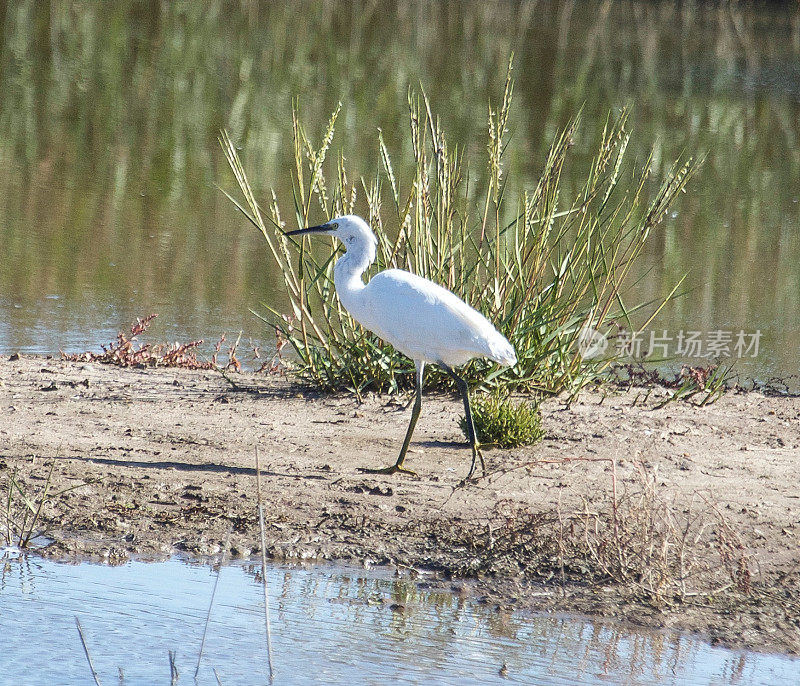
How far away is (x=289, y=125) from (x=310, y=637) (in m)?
13.9

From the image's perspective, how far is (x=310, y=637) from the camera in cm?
457

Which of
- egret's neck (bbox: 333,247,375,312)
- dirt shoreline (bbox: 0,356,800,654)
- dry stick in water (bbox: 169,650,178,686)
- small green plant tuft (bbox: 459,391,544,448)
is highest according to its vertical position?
egret's neck (bbox: 333,247,375,312)

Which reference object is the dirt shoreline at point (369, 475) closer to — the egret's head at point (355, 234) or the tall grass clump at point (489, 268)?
the tall grass clump at point (489, 268)

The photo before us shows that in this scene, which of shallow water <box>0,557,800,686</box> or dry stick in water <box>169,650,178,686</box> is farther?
shallow water <box>0,557,800,686</box>

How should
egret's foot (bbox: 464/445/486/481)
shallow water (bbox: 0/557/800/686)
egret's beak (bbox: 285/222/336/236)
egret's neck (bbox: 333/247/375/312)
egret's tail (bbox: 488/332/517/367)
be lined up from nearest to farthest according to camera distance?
shallow water (bbox: 0/557/800/686)
egret's foot (bbox: 464/445/486/481)
egret's tail (bbox: 488/332/517/367)
egret's neck (bbox: 333/247/375/312)
egret's beak (bbox: 285/222/336/236)

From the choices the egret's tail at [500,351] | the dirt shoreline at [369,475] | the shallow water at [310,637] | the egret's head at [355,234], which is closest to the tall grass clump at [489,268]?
the dirt shoreline at [369,475]

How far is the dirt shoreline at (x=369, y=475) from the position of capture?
5.11 m

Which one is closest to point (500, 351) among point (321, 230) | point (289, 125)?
point (321, 230)

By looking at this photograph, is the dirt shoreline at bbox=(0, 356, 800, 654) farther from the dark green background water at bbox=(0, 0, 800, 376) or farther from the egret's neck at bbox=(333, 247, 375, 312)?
the dark green background water at bbox=(0, 0, 800, 376)

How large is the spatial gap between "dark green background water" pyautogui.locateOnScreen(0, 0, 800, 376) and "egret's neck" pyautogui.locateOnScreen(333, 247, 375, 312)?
6.54 feet

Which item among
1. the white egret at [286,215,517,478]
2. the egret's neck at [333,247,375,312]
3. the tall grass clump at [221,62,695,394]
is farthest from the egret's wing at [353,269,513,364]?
the tall grass clump at [221,62,695,394]

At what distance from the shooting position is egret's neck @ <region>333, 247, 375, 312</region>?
6.46 meters

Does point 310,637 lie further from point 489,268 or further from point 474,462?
point 489,268

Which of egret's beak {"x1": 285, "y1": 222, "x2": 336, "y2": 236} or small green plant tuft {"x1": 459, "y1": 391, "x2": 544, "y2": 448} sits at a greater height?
egret's beak {"x1": 285, "y1": 222, "x2": 336, "y2": 236}
